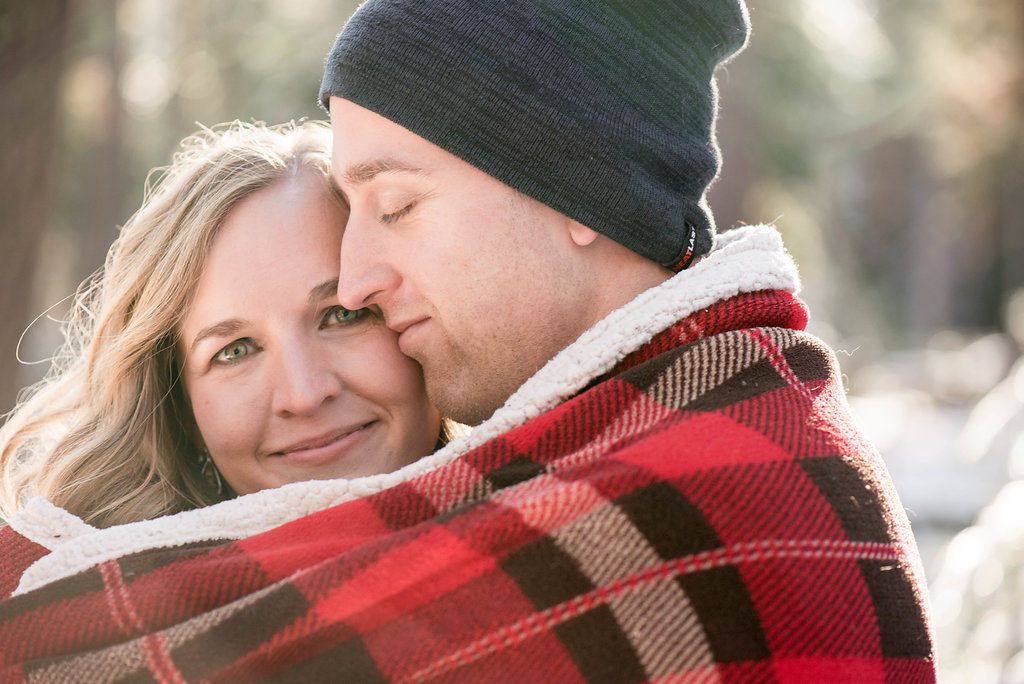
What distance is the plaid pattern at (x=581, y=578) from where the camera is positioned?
Answer: 57.8 inches

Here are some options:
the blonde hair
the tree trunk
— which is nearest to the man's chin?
the blonde hair

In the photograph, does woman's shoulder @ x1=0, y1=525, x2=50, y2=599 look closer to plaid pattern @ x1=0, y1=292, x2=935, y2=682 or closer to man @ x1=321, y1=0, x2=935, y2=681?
plaid pattern @ x1=0, y1=292, x2=935, y2=682

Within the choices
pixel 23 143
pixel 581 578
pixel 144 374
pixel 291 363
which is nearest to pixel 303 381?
pixel 291 363

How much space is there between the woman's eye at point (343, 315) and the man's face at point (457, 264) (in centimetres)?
15

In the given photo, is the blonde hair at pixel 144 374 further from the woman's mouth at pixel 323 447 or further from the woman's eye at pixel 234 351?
the woman's mouth at pixel 323 447

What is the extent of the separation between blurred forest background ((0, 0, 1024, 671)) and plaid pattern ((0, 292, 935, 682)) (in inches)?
37.2

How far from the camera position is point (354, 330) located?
8.15ft

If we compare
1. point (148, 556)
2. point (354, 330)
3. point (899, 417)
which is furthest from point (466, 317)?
point (899, 417)

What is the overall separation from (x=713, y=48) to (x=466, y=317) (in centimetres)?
95

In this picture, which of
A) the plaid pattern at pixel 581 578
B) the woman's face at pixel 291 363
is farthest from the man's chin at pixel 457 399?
the plaid pattern at pixel 581 578

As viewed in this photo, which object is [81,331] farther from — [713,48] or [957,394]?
[957,394]

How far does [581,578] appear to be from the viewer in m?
1.49

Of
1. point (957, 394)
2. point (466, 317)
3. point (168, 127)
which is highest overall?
point (168, 127)

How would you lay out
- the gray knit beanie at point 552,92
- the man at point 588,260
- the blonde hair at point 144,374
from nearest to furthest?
the man at point 588,260 → the gray knit beanie at point 552,92 → the blonde hair at point 144,374
